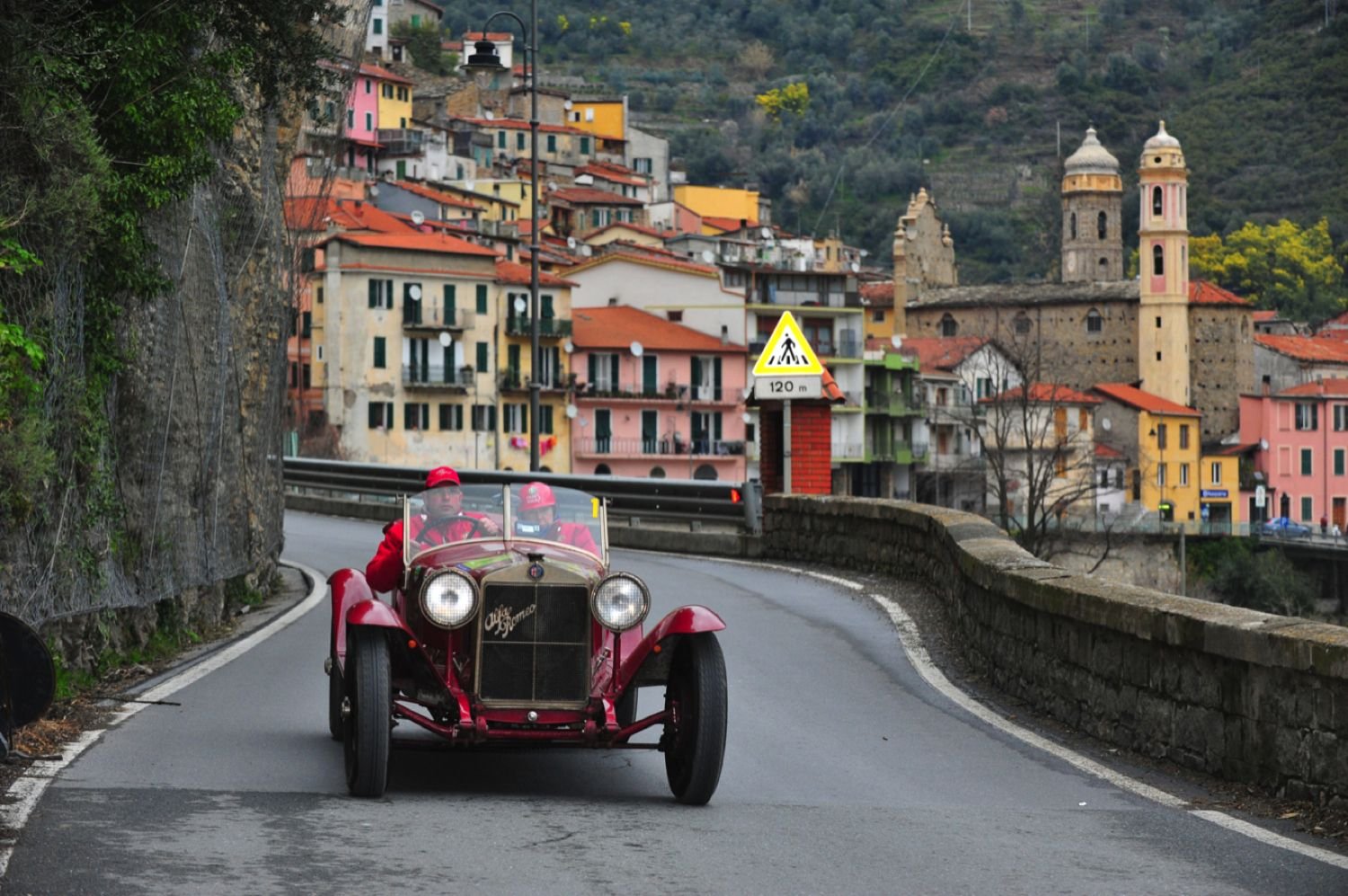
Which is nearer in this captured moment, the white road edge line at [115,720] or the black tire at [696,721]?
the white road edge line at [115,720]

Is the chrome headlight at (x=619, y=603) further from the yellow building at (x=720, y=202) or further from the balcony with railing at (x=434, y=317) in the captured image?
the yellow building at (x=720, y=202)

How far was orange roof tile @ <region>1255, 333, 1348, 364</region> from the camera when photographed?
149 m

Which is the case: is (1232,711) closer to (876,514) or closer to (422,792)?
(422,792)

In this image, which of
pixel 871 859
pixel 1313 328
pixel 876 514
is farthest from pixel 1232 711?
pixel 1313 328

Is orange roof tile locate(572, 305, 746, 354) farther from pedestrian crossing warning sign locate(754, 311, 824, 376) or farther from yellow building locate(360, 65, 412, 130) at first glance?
pedestrian crossing warning sign locate(754, 311, 824, 376)

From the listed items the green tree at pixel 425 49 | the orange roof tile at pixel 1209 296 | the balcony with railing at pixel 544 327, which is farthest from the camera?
the green tree at pixel 425 49

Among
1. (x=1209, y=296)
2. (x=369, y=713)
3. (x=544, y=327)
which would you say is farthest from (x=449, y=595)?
(x=1209, y=296)

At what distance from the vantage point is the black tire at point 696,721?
32.0 feet

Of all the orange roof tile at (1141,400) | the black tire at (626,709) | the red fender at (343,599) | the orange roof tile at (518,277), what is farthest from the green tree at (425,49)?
the black tire at (626,709)

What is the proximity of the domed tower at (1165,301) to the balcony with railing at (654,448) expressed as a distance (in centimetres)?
5673

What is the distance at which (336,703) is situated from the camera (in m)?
11.4

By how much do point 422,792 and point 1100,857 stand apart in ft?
10.4

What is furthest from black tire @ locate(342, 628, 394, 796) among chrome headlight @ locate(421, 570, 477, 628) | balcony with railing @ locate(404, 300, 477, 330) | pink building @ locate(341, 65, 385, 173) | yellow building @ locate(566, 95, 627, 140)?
yellow building @ locate(566, 95, 627, 140)

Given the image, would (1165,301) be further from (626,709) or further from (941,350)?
(626,709)
